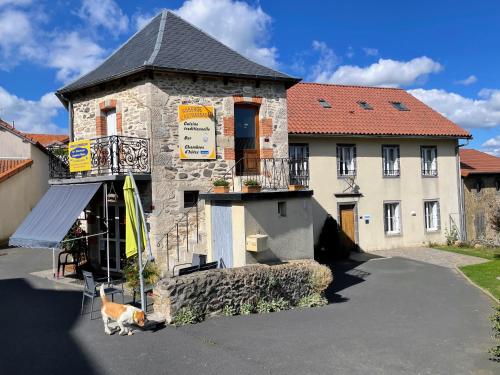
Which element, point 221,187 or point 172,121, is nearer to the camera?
point 221,187

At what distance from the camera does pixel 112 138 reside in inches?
492

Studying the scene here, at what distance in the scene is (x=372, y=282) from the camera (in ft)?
45.4

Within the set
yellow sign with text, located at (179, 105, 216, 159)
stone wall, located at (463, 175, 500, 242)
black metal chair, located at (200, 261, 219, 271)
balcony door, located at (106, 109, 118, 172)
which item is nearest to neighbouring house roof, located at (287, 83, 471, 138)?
stone wall, located at (463, 175, 500, 242)

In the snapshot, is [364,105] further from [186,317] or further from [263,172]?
[186,317]

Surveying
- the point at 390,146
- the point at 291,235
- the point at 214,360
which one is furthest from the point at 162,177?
the point at 390,146

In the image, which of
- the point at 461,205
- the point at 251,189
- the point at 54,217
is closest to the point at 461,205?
the point at 461,205

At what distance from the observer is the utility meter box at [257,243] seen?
36.3ft

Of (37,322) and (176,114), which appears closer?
→ (37,322)

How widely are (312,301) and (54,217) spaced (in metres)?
7.22

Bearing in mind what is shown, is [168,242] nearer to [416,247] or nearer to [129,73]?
[129,73]

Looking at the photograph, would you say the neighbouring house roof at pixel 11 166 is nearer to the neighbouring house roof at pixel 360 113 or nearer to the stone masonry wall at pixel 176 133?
the stone masonry wall at pixel 176 133

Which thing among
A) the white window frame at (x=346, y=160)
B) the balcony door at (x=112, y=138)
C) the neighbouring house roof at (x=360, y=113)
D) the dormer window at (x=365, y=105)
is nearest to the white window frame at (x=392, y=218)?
the white window frame at (x=346, y=160)

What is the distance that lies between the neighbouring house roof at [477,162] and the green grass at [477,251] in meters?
3.82

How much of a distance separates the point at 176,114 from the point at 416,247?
13686 mm
